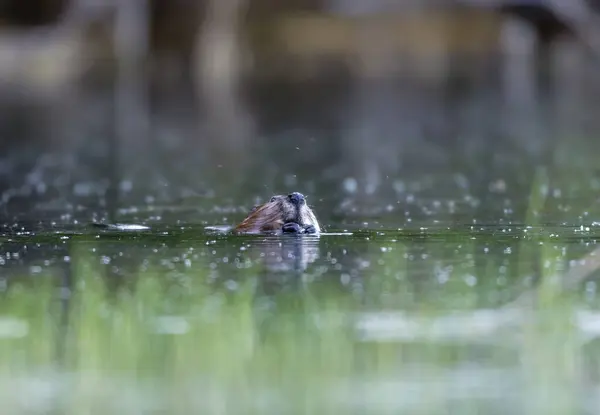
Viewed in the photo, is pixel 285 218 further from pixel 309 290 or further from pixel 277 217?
pixel 309 290

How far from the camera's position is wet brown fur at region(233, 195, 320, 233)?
8281mm

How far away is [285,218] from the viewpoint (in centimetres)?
830

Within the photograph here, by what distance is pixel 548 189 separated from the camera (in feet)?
35.6

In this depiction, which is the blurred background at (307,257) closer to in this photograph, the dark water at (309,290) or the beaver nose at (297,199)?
the dark water at (309,290)

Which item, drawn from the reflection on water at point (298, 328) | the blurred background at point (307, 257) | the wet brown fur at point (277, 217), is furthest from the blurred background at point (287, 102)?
the reflection on water at point (298, 328)

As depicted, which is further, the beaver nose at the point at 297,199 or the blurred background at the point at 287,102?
the blurred background at the point at 287,102

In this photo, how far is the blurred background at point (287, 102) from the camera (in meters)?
11.9

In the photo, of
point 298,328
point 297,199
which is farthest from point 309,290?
point 297,199

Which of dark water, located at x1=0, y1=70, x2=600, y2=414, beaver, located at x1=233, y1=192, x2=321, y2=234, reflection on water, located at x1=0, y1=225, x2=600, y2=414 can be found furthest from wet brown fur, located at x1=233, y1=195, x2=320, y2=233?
reflection on water, located at x1=0, y1=225, x2=600, y2=414

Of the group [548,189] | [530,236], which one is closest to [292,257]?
[530,236]

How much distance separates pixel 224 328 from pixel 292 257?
1963mm

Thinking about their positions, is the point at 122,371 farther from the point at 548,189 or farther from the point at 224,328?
the point at 548,189

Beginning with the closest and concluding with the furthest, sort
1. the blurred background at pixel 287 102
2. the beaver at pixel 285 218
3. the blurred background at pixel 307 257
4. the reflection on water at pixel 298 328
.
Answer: the reflection on water at pixel 298 328, the blurred background at pixel 307 257, the beaver at pixel 285 218, the blurred background at pixel 287 102

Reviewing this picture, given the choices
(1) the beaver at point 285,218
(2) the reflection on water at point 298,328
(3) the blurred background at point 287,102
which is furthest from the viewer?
(3) the blurred background at point 287,102
